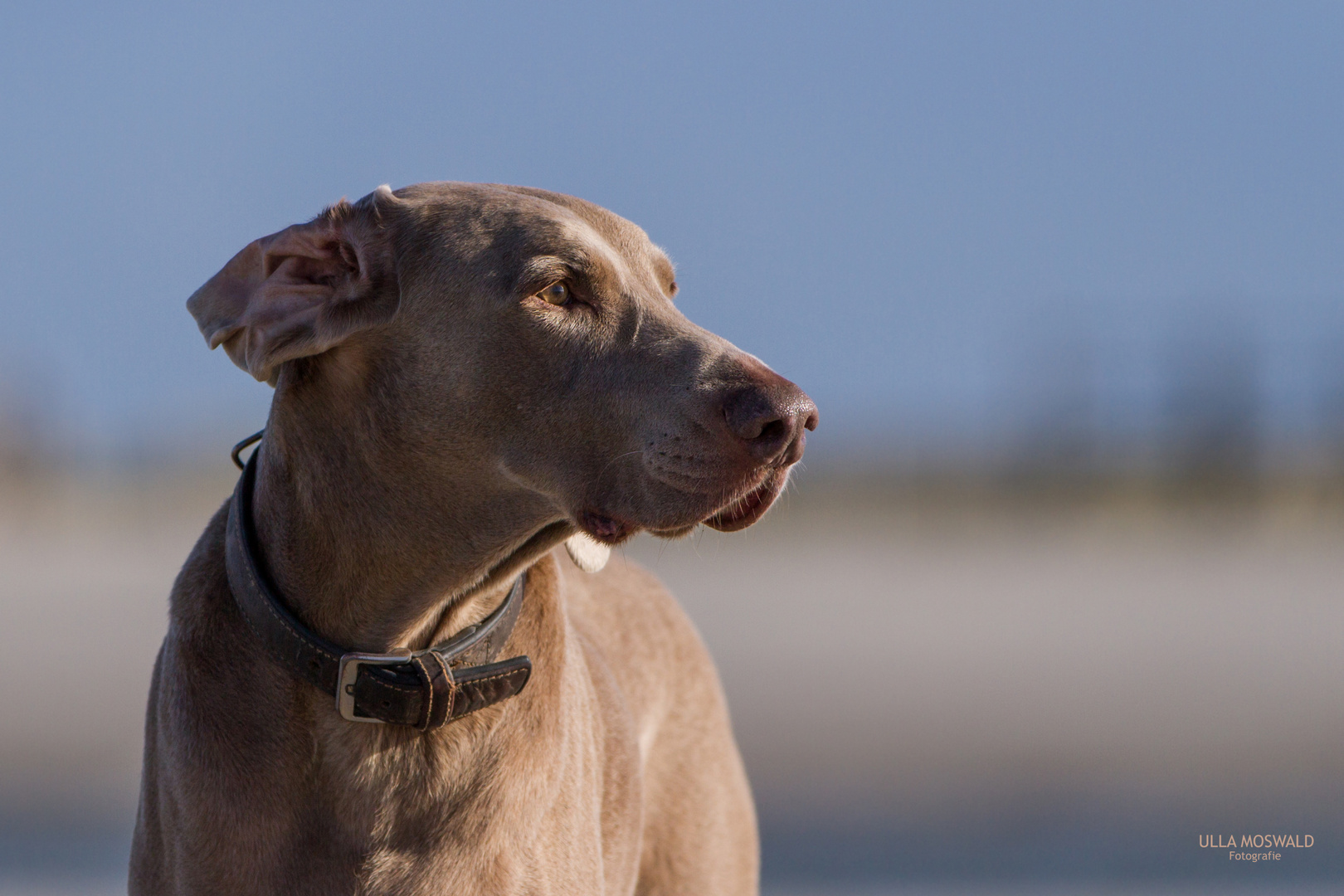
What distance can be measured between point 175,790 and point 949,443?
3013 centimetres

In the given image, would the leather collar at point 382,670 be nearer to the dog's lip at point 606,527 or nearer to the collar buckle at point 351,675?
the collar buckle at point 351,675

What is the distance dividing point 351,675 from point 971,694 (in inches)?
386

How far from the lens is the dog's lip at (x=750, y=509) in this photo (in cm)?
297

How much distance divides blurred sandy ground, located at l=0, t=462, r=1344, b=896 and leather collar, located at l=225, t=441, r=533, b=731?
17.1 inches

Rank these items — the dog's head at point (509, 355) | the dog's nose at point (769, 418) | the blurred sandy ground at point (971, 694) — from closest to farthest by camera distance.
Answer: the dog's nose at point (769, 418) → the dog's head at point (509, 355) → the blurred sandy ground at point (971, 694)

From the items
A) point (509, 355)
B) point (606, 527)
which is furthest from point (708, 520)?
point (509, 355)

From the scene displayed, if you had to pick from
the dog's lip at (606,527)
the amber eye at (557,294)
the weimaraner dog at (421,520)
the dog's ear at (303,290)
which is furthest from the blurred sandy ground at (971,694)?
the dog's ear at (303,290)

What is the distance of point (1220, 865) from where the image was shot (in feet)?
24.6

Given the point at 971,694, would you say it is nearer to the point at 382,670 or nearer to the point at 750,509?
the point at 750,509

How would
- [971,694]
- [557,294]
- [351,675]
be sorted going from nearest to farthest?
[351,675] → [557,294] → [971,694]

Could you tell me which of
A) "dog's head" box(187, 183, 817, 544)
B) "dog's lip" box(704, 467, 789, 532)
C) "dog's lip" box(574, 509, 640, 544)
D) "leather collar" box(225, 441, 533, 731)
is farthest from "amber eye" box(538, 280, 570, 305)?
"leather collar" box(225, 441, 533, 731)

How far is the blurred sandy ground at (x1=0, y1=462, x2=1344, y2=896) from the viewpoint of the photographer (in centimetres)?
788

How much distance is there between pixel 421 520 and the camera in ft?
10.1

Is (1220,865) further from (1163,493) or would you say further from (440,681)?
(1163,493)
